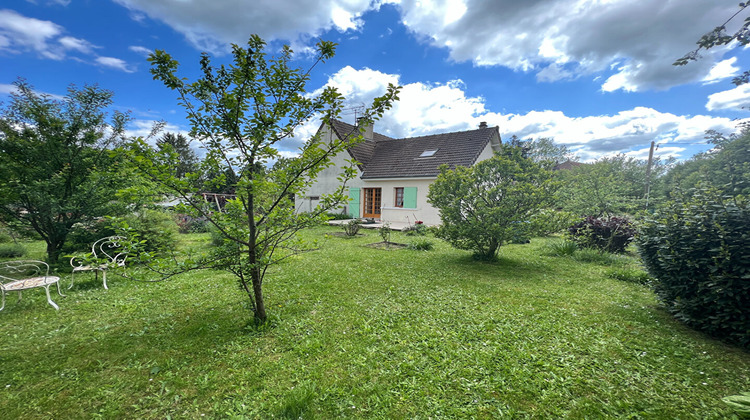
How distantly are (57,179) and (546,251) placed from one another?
12.7m

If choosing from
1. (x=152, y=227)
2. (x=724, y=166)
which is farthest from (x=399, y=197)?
(x=724, y=166)

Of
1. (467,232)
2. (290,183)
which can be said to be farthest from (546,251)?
(290,183)

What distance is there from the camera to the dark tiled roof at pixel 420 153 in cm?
1399

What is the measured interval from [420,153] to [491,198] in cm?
943

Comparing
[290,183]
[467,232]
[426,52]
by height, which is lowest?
[467,232]

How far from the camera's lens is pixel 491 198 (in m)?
6.79

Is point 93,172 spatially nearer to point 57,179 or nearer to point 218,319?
point 57,179

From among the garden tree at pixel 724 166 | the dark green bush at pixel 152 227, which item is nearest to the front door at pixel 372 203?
the dark green bush at pixel 152 227

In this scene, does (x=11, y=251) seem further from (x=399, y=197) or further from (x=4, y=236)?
(x=399, y=197)

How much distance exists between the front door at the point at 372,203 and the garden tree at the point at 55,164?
11424 mm

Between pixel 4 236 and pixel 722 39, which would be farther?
pixel 4 236

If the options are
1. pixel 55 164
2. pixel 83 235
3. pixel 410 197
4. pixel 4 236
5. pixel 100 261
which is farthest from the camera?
pixel 410 197

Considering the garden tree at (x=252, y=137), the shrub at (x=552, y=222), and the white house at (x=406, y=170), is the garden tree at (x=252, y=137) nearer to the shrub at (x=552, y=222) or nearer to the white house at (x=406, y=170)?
the shrub at (x=552, y=222)

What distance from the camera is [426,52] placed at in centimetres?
1180
